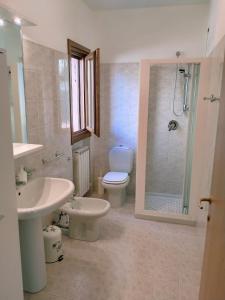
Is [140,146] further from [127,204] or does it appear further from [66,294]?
[66,294]

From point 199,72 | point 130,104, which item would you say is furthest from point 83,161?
point 199,72

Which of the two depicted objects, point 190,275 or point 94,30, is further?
point 94,30

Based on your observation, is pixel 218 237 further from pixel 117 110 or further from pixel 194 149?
pixel 117 110

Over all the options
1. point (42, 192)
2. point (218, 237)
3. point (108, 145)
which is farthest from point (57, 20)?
point (218, 237)

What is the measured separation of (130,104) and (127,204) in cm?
146

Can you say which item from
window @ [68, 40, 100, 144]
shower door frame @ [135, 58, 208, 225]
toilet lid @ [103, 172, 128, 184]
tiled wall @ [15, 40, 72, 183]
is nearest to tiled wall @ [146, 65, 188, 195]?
shower door frame @ [135, 58, 208, 225]

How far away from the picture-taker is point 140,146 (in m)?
2.92

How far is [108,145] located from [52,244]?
6.19 ft

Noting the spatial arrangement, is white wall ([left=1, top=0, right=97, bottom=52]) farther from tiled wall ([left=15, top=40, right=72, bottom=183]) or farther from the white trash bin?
the white trash bin

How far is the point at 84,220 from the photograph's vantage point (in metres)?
2.52

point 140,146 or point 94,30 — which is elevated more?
point 94,30

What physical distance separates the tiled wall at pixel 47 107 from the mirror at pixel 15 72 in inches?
2.3

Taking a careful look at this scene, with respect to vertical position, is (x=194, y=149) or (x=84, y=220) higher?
(x=194, y=149)

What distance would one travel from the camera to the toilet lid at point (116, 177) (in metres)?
3.22
